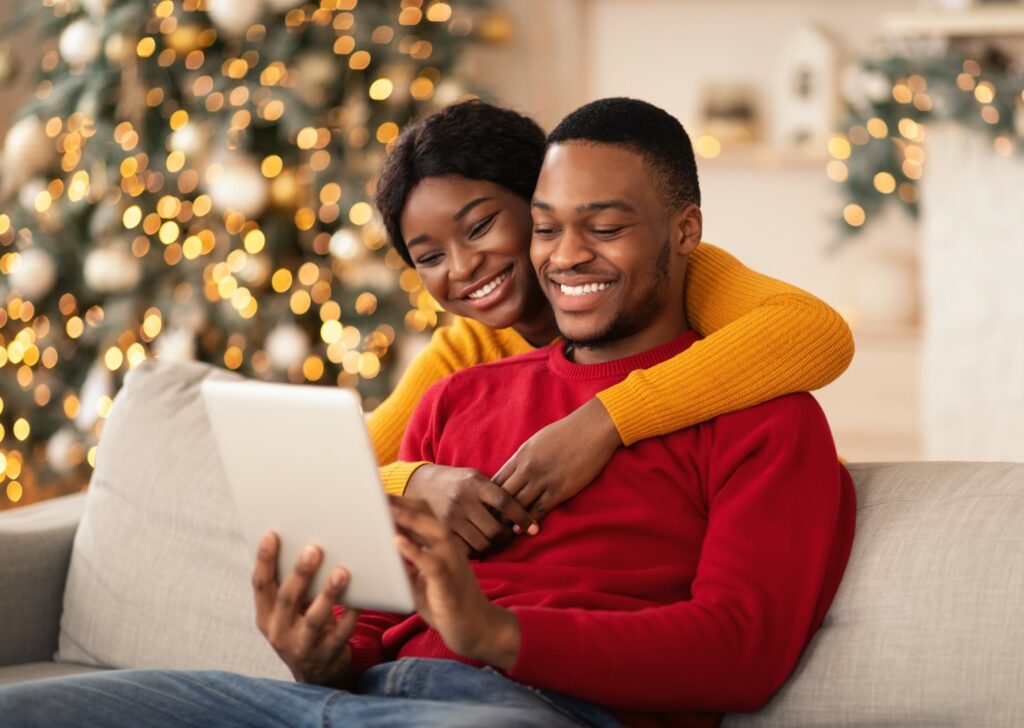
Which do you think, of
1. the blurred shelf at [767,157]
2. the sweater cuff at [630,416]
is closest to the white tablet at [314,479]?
the sweater cuff at [630,416]

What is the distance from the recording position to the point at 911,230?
409 cm

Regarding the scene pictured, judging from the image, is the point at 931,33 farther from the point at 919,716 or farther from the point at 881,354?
the point at 919,716

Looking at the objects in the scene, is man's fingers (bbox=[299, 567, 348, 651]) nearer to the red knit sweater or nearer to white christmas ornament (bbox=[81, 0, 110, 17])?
the red knit sweater

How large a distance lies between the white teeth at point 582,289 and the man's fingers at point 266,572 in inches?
17.0

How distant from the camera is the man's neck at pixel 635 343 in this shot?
1.51 metres

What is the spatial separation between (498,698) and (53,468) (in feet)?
8.92

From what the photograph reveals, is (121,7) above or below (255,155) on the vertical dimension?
above

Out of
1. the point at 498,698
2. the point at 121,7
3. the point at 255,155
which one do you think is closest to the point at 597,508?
the point at 498,698

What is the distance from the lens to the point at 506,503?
140cm

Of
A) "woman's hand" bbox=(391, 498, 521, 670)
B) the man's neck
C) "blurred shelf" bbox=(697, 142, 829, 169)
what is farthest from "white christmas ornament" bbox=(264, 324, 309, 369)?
"woman's hand" bbox=(391, 498, 521, 670)

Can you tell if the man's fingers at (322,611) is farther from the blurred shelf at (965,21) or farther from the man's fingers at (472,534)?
the blurred shelf at (965,21)

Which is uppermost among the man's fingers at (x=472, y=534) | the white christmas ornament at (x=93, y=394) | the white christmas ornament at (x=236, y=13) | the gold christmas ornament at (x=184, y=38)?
the white christmas ornament at (x=236, y=13)

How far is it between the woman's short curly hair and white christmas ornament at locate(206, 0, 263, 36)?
1.88 metres

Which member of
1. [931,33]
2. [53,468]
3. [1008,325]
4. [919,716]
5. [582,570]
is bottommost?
[53,468]
